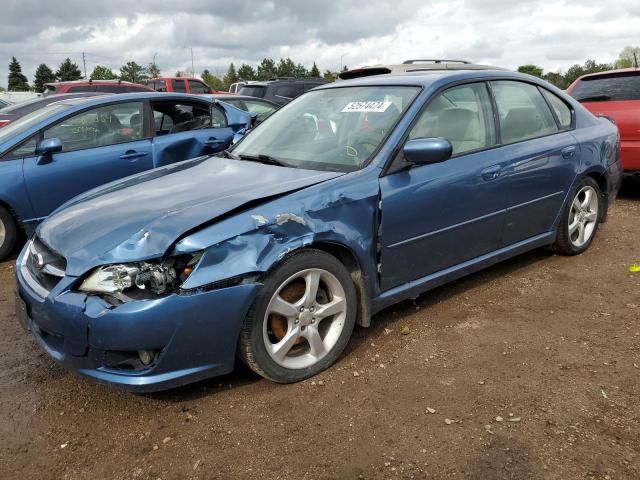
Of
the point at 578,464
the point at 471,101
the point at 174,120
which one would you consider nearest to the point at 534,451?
the point at 578,464

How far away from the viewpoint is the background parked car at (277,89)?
13547mm

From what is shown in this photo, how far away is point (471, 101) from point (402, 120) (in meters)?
0.74

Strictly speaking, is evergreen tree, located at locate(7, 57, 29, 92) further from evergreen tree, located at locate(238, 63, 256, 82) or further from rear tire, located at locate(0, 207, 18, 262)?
rear tire, located at locate(0, 207, 18, 262)

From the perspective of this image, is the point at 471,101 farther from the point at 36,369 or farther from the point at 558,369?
the point at 36,369

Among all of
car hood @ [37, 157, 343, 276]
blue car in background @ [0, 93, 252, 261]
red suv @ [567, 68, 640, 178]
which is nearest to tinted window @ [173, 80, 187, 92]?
blue car in background @ [0, 93, 252, 261]

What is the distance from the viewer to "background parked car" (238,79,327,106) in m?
13.5

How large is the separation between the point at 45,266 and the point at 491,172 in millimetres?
2736

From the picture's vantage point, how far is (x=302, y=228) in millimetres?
2809

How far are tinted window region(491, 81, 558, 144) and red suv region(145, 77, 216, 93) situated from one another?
44.1 feet

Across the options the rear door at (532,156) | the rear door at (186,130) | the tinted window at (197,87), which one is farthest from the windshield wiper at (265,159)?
the tinted window at (197,87)

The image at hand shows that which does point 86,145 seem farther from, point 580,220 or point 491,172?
point 580,220

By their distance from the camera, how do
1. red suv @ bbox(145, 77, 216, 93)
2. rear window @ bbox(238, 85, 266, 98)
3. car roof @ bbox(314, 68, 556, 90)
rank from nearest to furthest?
1. car roof @ bbox(314, 68, 556, 90)
2. rear window @ bbox(238, 85, 266, 98)
3. red suv @ bbox(145, 77, 216, 93)

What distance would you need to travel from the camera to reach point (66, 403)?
283cm

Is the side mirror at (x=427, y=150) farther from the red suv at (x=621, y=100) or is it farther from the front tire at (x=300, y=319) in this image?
the red suv at (x=621, y=100)
